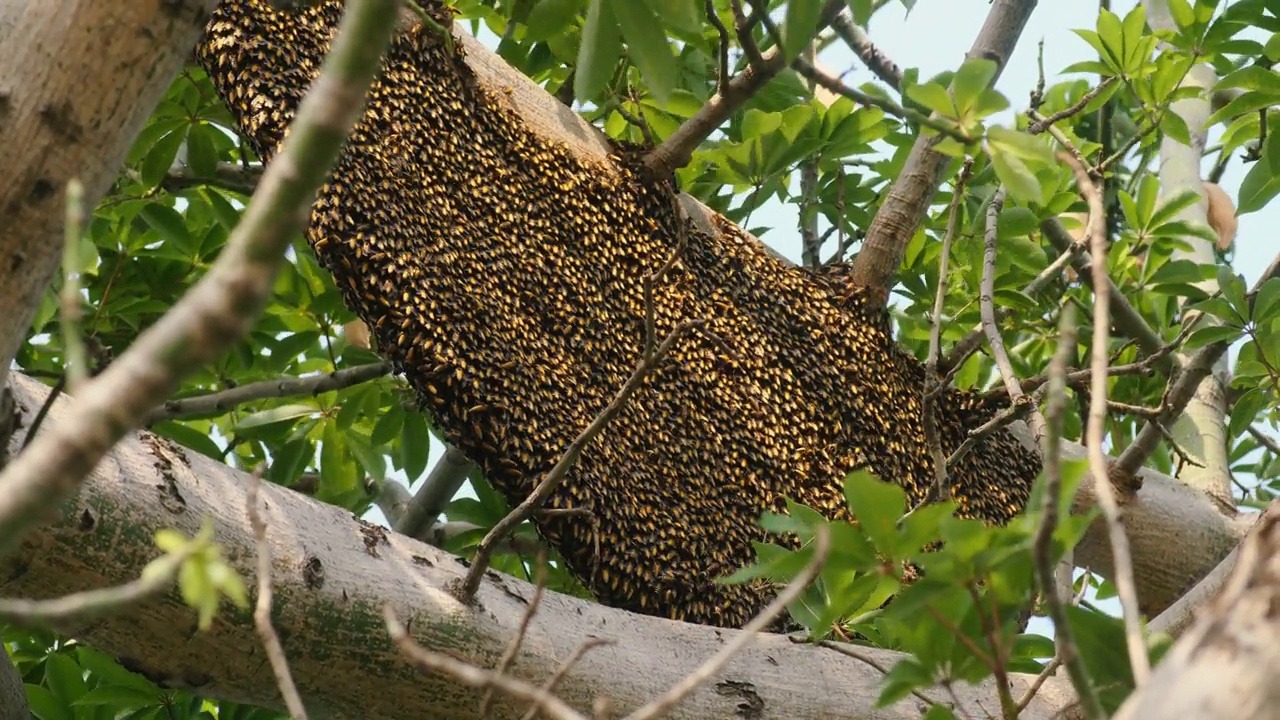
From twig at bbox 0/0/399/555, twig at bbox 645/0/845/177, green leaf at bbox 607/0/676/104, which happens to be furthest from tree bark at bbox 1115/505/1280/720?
twig at bbox 645/0/845/177

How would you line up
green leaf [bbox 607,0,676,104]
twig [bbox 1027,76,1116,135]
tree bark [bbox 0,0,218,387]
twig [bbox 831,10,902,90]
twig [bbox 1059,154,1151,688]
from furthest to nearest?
twig [bbox 831,10,902,90] < twig [bbox 1027,76,1116,135] < green leaf [bbox 607,0,676,104] < tree bark [bbox 0,0,218,387] < twig [bbox 1059,154,1151,688]

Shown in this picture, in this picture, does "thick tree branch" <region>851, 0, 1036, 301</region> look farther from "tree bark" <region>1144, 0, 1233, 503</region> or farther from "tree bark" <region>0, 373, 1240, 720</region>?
"tree bark" <region>0, 373, 1240, 720</region>

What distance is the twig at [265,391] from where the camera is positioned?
2.82 meters

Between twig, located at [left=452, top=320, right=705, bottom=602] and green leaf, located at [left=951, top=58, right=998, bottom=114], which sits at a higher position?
green leaf, located at [left=951, top=58, right=998, bottom=114]

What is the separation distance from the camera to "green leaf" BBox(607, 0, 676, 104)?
146 centimetres

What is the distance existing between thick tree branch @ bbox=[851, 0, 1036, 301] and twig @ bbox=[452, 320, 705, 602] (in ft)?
4.33

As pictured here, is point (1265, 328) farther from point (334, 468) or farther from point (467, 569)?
point (334, 468)

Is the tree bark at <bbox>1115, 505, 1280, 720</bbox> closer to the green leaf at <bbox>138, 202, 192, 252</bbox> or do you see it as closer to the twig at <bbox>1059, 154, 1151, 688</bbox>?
the twig at <bbox>1059, 154, 1151, 688</bbox>

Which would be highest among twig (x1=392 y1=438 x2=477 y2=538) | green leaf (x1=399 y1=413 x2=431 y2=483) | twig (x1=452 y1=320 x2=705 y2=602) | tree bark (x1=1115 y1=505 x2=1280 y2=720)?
tree bark (x1=1115 y1=505 x2=1280 y2=720)

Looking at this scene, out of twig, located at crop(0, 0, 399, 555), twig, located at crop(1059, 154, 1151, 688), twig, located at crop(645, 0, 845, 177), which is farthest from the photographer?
twig, located at crop(645, 0, 845, 177)

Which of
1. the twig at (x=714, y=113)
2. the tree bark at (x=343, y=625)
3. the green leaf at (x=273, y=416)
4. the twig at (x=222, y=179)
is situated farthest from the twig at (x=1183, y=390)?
the twig at (x=222, y=179)

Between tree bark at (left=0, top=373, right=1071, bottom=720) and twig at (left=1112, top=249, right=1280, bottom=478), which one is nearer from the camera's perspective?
tree bark at (left=0, top=373, right=1071, bottom=720)

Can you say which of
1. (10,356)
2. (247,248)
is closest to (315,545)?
(10,356)

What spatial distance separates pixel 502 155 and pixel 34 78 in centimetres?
145
